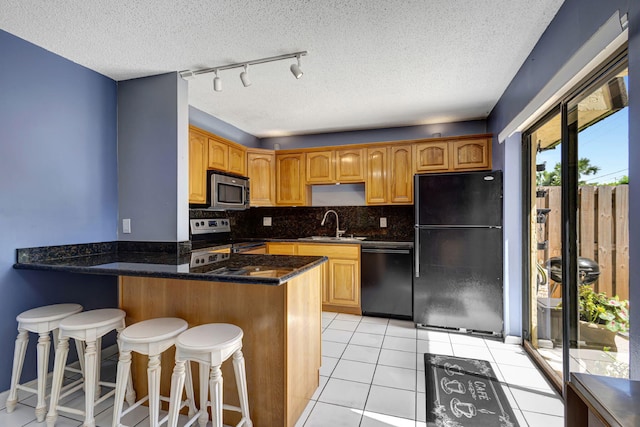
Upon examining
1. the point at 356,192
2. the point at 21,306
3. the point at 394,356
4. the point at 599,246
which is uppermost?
the point at 356,192

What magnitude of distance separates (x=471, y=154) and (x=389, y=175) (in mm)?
946

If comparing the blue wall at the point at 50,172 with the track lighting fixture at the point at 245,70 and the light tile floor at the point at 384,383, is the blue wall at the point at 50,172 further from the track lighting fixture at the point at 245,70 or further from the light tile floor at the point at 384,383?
the track lighting fixture at the point at 245,70

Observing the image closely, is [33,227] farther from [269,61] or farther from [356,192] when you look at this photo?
[356,192]

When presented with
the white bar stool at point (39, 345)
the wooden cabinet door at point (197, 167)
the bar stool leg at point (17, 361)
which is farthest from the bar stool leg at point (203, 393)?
the wooden cabinet door at point (197, 167)

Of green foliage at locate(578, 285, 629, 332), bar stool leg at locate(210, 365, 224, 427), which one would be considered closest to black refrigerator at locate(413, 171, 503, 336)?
green foliage at locate(578, 285, 629, 332)

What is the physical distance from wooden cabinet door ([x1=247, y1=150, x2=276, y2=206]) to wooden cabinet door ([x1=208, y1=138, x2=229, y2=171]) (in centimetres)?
48

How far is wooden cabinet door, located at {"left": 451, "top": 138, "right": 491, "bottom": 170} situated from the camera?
336 centimetres

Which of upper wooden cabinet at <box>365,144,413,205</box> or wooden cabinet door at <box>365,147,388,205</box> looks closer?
upper wooden cabinet at <box>365,144,413,205</box>

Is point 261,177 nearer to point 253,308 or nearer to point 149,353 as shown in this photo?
point 253,308

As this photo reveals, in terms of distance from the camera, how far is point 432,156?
3.58m

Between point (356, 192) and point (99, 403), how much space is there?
10.8ft

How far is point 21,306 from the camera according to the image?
200 centimetres

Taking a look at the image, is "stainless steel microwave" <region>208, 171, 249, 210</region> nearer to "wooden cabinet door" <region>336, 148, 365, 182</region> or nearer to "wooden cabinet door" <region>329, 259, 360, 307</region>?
"wooden cabinet door" <region>336, 148, 365, 182</region>

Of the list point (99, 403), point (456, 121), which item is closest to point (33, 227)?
point (99, 403)
